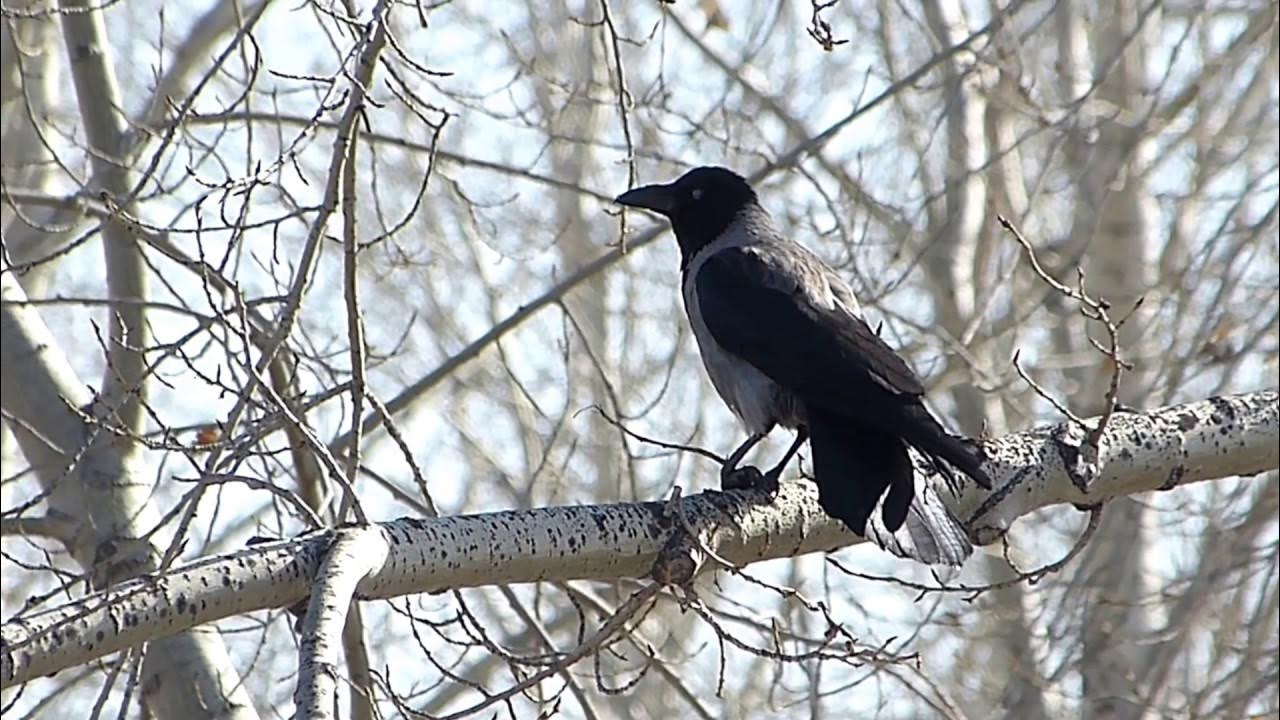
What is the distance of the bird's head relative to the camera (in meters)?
6.08

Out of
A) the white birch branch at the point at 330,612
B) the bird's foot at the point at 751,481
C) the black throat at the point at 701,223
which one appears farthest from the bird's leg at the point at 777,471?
the white birch branch at the point at 330,612

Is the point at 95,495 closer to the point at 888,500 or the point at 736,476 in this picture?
the point at 736,476

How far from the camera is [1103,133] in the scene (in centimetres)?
1084

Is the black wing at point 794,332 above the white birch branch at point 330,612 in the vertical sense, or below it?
above

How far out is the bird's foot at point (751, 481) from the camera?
14.6 ft

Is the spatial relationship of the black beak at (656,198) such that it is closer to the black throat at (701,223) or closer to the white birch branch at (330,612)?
the black throat at (701,223)

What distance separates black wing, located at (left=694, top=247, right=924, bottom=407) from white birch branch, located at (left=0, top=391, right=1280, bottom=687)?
1.00 ft

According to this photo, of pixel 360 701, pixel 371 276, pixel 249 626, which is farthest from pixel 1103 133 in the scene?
pixel 360 701

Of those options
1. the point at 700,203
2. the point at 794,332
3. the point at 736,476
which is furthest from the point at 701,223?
the point at 736,476

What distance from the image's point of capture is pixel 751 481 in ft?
14.7

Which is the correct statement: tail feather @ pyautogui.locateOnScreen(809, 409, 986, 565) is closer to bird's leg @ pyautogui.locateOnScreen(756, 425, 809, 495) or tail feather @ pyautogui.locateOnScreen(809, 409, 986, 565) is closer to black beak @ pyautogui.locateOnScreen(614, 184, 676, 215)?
bird's leg @ pyautogui.locateOnScreen(756, 425, 809, 495)

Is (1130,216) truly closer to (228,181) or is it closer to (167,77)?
(167,77)

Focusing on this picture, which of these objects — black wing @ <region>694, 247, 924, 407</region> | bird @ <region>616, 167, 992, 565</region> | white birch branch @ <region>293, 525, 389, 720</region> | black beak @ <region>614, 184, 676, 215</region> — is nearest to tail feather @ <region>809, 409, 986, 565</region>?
bird @ <region>616, 167, 992, 565</region>

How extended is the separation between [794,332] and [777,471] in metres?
0.56
